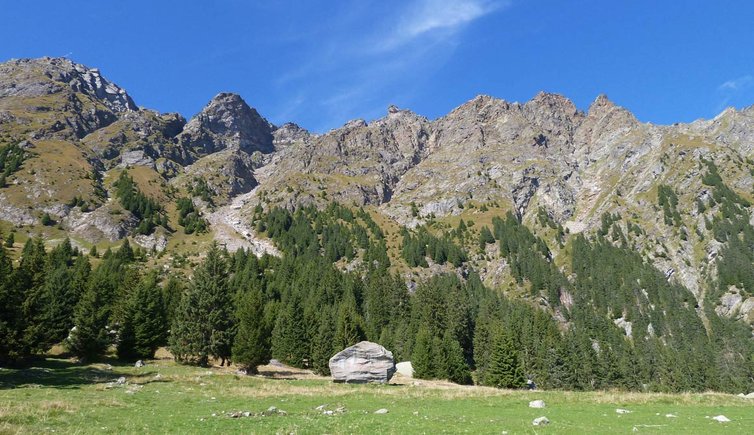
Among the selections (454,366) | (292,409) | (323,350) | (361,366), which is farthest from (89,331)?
(454,366)

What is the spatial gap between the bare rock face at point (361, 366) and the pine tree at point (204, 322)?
17004 mm

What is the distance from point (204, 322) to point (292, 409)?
35611 mm

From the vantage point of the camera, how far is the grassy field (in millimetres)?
19453

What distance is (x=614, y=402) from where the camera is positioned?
31203 millimetres

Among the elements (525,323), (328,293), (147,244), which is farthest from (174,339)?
(147,244)

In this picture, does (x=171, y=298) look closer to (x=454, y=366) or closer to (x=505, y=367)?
(x=454, y=366)

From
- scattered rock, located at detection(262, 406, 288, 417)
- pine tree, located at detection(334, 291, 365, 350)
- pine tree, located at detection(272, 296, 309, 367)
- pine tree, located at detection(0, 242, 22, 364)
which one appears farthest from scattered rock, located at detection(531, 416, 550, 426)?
pine tree, located at detection(272, 296, 309, 367)

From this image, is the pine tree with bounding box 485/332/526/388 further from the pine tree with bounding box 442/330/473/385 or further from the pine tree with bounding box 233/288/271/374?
the pine tree with bounding box 233/288/271/374

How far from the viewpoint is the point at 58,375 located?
3975 cm

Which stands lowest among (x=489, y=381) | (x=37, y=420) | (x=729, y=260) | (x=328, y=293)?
(x=489, y=381)

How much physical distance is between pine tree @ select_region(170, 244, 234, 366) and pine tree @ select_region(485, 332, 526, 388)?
4173 cm

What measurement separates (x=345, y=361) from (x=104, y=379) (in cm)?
2551

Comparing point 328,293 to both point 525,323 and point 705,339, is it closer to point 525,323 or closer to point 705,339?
point 525,323

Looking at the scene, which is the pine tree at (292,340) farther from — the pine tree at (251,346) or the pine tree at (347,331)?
the pine tree at (251,346)
